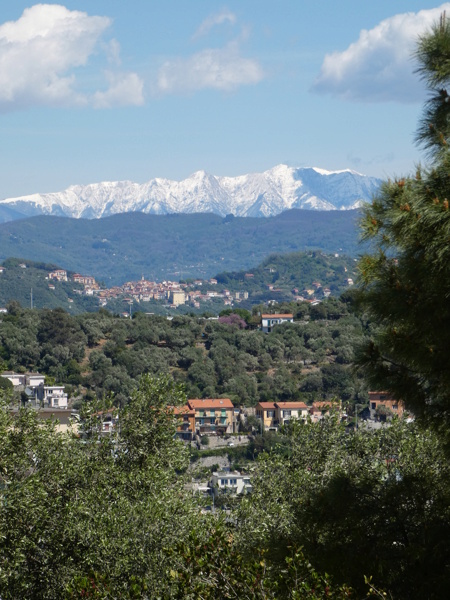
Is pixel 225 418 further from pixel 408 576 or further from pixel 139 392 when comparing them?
pixel 408 576

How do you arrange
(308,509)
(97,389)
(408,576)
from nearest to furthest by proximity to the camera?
(408,576), (308,509), (97,389)

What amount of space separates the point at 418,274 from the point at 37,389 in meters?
42.8

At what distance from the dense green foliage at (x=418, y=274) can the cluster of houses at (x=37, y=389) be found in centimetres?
3656

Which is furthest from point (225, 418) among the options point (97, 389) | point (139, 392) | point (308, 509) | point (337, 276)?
point (337, 276)

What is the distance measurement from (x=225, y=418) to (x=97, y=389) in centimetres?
750

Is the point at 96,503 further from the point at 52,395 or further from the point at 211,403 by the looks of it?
the point at 211,403

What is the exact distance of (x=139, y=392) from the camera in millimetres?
10242

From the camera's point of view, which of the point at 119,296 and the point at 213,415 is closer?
the point at 213,415

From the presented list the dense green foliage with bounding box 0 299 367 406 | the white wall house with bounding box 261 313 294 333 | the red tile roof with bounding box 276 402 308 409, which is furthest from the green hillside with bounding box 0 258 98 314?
the red tile roof with bounding box 276 402 308 409

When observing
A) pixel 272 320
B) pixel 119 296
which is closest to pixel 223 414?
pixel 272 320

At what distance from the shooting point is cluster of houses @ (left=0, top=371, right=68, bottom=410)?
42312 millimetres

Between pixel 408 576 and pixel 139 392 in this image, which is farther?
pixel 139 392

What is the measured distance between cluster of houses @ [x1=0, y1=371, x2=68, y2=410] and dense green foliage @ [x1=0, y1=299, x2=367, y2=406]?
1416 millimetres

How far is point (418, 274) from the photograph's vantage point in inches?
181
